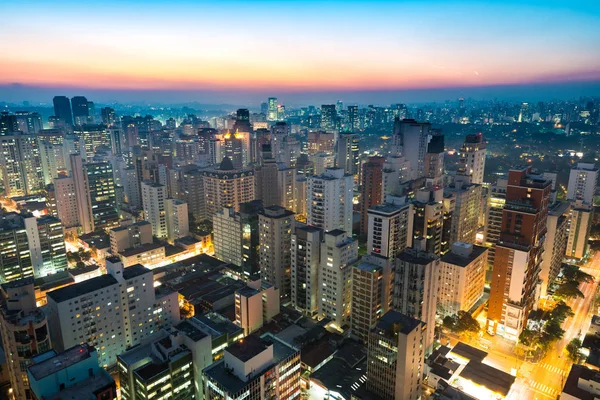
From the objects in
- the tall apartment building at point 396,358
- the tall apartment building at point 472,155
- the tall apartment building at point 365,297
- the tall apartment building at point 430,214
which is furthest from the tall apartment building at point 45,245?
the tall apartment building at point 472,155

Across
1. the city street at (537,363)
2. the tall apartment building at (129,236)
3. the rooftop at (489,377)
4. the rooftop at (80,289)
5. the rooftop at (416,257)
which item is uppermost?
the rooftop at (416,257)

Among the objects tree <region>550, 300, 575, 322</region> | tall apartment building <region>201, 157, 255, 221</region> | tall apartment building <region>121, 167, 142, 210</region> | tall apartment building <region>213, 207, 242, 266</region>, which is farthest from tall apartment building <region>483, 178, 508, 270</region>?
tall apartment building <region>121, 167, 142, 210</region>

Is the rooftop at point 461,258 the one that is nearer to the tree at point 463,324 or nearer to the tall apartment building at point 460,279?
the tall apartment building at point 460,279

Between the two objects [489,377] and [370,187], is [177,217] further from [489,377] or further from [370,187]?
[489,377]

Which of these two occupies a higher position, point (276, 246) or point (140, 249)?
point (276, 246)

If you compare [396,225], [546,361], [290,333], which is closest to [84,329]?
[290,333]

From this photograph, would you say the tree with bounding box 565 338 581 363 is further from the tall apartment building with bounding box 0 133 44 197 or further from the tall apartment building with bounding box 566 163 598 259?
the tall apartment building with bounding box 0 133 44 197

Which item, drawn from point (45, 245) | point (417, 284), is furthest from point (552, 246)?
point (45, 245)
